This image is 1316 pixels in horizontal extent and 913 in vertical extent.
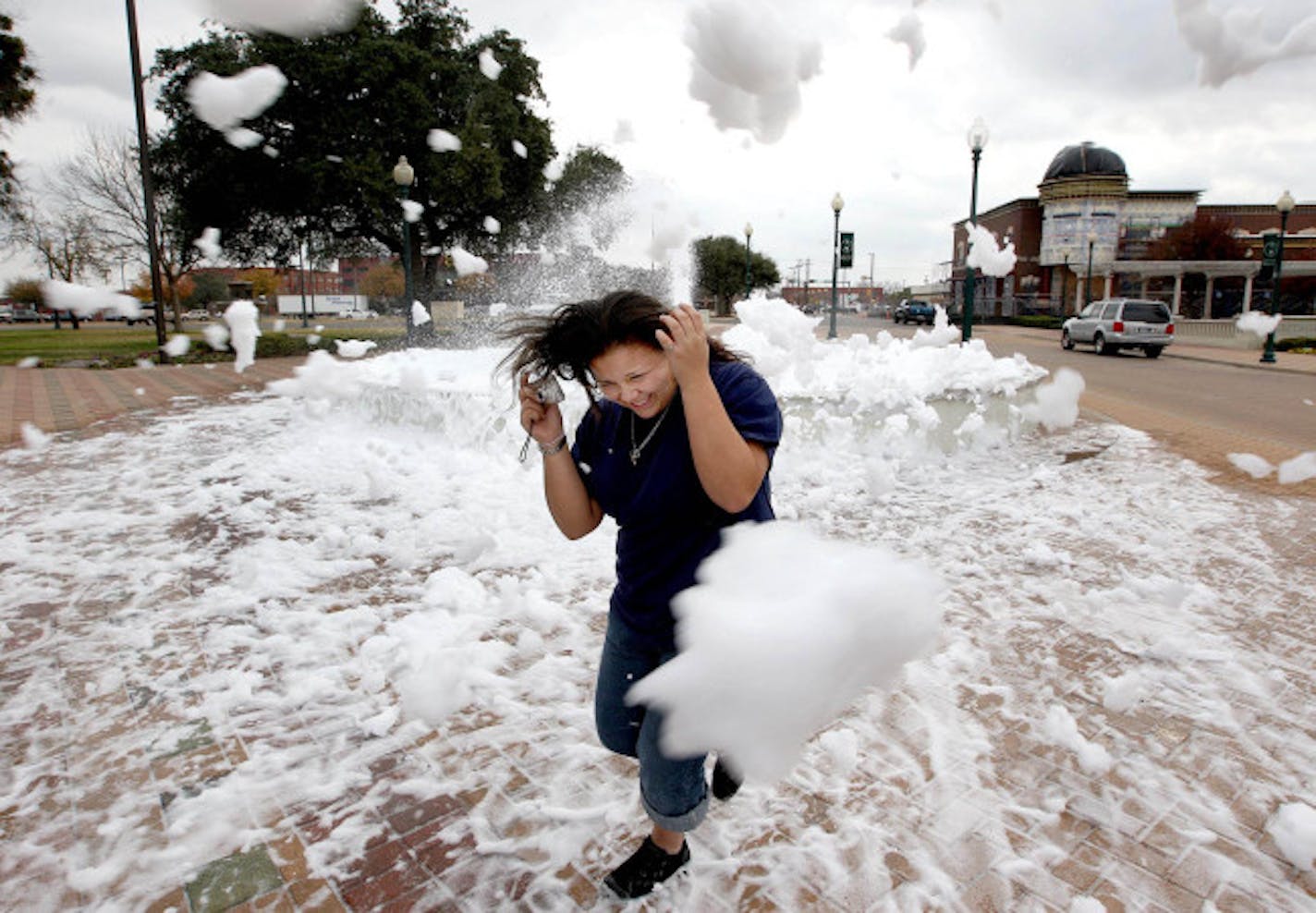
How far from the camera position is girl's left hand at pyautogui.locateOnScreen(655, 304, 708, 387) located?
1474 mm

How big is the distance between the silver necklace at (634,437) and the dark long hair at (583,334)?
15 centimetres

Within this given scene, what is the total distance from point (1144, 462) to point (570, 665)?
6.22 m

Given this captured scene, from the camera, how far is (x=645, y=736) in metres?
1.74

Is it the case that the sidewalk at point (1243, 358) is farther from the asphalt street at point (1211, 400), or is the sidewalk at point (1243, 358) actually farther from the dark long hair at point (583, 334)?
the dark long hair at point (583, 334)

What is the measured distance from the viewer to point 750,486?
1.55 metres

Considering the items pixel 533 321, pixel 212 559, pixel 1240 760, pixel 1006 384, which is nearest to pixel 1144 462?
pixel 1006 384

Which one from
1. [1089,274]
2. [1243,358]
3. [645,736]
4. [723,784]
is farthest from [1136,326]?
[1089,274]

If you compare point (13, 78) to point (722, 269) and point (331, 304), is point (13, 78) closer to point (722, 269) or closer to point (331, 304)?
point (722, 269)

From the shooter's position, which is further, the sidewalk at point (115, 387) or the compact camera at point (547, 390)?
the sidewalk at point (115, 387)

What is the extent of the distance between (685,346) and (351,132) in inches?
850

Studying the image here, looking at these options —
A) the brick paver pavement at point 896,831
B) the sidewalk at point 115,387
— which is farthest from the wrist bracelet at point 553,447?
the sidewalk at point 115,387

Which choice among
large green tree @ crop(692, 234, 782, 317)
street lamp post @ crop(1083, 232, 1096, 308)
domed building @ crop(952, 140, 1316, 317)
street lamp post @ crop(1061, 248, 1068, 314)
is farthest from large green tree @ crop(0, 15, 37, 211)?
street lamp post @ crop(1061, 248, 1068, 314)

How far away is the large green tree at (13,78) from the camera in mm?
18188

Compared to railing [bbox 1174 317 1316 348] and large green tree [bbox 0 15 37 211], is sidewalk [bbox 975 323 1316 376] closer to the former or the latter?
railing [bbox 1174 317 1316 348]
